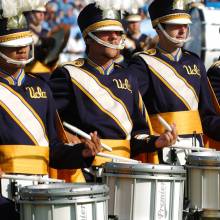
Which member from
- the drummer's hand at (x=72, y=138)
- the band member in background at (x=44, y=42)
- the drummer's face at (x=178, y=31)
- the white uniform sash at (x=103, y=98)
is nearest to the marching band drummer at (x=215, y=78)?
the drummer's face at (x=178, y=31)

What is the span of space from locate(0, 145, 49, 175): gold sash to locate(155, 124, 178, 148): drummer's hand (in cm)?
98

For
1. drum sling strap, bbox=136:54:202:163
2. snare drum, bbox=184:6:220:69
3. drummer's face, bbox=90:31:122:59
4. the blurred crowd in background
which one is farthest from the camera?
snare drum, bbox=184:6:220:69

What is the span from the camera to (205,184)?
10.6 m

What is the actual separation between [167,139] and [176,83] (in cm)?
163

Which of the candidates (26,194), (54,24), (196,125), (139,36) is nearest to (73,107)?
(196,125)

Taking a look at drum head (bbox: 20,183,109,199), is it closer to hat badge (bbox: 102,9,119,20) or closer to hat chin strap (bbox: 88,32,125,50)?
hat chin strap (bbox: 88,32,125,50)

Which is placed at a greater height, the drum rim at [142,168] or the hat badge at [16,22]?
the hat badge at [16,22]

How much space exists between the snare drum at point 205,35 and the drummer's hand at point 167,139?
11.5 meters

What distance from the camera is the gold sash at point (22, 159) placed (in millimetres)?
9961

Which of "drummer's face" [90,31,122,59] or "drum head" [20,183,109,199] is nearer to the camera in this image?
"drum head" [20,183,109,199]

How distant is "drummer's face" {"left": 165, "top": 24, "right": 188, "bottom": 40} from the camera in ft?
39.5

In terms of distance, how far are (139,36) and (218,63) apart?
8617 millimetres

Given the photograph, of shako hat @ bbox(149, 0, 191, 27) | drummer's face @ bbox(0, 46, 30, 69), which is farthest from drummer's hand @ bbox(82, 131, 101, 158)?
shako hat @ bbox(149, 0, 191, 27)

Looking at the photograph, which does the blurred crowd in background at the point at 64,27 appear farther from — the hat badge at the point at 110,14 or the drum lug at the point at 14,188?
the drum lug at the point at 14,188
